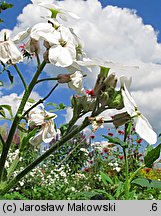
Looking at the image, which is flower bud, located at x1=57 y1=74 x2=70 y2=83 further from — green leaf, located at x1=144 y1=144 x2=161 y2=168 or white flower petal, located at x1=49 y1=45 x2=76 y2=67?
green leaf, located at x1=144 y1=144 x2=161 y2=168

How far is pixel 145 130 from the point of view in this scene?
121 cm

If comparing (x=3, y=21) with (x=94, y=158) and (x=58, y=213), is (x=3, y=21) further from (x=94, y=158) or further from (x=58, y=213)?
(x=94, y=158)

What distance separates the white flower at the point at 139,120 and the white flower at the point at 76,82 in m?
0.12

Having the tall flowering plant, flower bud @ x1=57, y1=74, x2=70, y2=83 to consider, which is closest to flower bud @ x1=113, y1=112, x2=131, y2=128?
the tall flowering plant

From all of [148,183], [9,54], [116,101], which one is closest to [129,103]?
[116,101]

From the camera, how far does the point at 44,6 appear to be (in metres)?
1.36

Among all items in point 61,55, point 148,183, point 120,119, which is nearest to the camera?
point 61,55

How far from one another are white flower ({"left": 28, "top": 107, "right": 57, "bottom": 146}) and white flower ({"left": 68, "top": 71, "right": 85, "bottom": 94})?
15 cm

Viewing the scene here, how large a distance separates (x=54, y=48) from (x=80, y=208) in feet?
1.54

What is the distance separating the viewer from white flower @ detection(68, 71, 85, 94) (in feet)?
4.02

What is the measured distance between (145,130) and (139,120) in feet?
0.11

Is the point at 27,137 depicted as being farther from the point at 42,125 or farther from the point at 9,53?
the point at 9,53

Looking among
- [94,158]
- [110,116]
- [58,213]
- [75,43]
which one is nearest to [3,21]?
[75,43]

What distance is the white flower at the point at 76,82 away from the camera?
122 cm
